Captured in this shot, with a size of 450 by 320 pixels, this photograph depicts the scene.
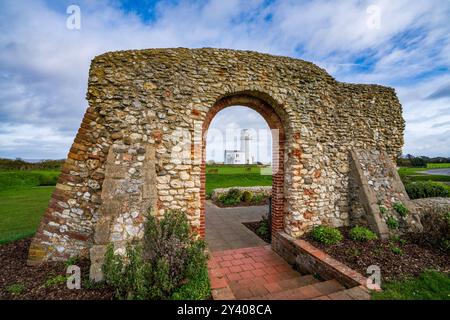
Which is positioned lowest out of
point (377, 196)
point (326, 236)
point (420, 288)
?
point (420, 288)

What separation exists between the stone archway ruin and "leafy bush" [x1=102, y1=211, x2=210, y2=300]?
1.35ft

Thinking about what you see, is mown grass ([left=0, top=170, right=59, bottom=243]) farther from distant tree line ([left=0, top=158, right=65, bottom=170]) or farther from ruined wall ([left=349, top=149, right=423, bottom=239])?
ruined wall ([left=349, top=149, right=423, bottom=239])

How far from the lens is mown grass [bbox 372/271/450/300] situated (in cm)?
301

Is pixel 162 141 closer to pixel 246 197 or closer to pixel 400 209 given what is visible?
pixel 400 209

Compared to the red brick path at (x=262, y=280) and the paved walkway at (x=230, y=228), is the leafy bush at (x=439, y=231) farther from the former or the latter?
the paved walkway at (x=230, y=228)

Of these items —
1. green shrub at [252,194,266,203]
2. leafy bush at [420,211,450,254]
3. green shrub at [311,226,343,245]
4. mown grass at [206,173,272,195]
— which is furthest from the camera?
mown grass at [206,173,272,195]

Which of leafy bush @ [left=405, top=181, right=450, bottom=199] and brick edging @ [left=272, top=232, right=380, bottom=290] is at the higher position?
leafy bush @ [left=405, top=181, right=450, bottom=199]

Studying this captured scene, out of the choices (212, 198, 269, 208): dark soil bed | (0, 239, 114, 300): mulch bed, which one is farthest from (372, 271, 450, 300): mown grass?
(212, 198, 269, 208): dark soil bed

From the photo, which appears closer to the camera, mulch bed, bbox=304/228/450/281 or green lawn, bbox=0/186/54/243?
mulch bed, bbox=304/228/450/281

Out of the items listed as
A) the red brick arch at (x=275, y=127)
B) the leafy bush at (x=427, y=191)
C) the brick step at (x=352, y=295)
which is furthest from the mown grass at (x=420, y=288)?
the leafy bush at (x=427, y=191)

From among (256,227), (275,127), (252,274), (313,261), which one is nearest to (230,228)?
(256,227)

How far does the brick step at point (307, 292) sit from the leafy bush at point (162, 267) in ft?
3.57

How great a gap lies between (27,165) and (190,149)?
27989 mm

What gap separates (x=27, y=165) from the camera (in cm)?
2252
